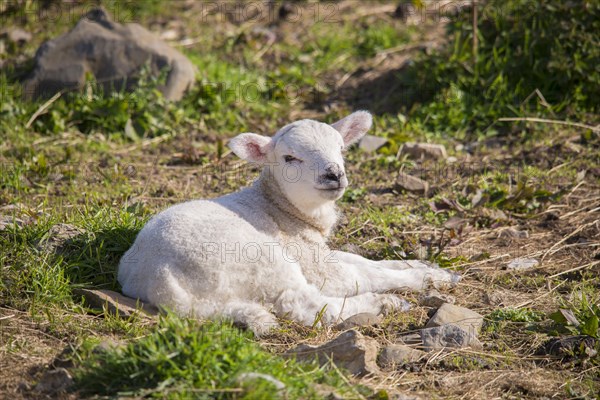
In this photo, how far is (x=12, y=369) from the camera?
14.3 ft

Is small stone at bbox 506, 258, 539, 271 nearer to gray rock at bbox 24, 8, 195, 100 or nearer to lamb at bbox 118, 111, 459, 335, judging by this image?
lamb at bbox 118, 111, 459, 335

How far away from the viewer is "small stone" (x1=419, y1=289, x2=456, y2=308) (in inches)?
220

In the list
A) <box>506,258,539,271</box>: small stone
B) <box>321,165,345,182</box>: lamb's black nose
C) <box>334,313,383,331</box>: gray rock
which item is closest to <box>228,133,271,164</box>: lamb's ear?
<box>321,165,345,182</box>: lamb's black nose

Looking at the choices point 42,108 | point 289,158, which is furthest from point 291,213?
point 42,108

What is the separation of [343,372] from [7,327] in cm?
218

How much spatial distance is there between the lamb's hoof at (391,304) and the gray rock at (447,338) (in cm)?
47

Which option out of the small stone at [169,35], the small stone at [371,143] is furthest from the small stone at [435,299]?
the small stone at [169,35]

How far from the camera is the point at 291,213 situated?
5.82 m

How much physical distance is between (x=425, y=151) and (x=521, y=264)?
2.56 m

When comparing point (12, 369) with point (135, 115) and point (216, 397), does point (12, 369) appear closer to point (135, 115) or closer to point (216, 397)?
point (216, 397)

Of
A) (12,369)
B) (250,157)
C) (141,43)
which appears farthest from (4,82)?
(12,369)

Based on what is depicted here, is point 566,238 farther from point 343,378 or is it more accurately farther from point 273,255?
point 343,378

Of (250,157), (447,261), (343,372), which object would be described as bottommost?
(447,261)

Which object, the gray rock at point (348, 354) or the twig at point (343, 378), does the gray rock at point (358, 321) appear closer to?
the gray rock at point (348, 354)
